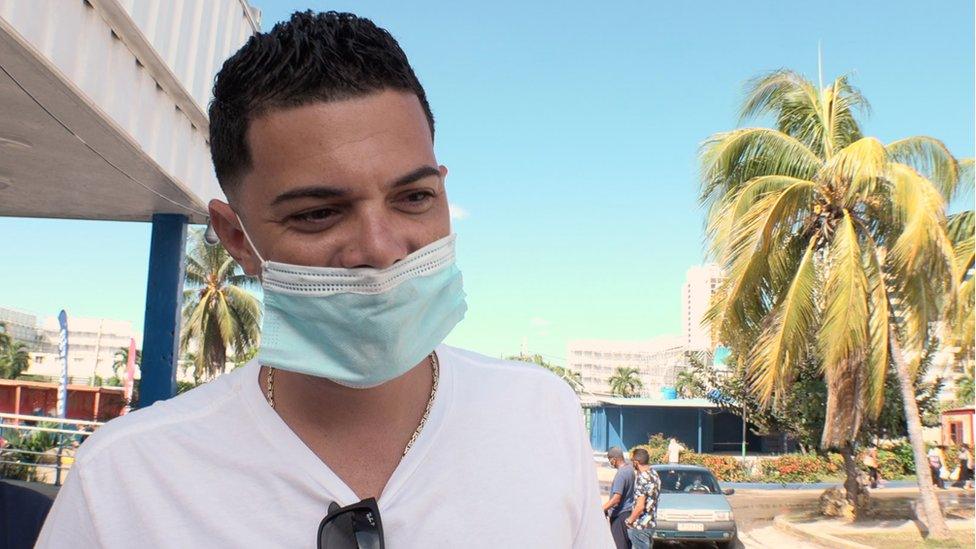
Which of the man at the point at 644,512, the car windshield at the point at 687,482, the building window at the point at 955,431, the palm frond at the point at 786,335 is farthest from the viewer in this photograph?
the building window at the point at 955,431

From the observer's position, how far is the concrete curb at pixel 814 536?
13469mm

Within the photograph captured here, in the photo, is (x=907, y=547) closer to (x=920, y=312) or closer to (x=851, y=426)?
(x=851, y=426)

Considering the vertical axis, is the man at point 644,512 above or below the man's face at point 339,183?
below

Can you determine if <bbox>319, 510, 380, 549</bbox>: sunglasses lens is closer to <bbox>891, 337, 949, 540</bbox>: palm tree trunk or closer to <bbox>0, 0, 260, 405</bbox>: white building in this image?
<bbox>0, 0, 260, 405</bbox>: white building

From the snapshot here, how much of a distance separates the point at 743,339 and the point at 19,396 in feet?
119

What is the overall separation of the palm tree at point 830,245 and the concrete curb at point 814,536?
151 cm

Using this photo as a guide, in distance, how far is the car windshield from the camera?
13.6 metres

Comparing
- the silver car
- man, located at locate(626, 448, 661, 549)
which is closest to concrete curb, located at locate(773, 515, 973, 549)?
the silver car

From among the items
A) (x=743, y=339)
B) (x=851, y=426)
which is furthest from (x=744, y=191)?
(x=851, y=426)

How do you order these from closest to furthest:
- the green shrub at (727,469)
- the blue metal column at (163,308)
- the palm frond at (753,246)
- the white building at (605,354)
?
the blue metal column at (163,308)
the palm frond at (753,246)
the green shrub at (727,469)
the white building at (605,354)

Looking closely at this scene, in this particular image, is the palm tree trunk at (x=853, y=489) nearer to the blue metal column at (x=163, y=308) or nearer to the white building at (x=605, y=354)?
the blue metal column at (x=163, y=308)

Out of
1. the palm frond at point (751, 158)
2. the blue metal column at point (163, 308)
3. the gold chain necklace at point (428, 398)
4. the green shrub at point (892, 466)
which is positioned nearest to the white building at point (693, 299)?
the green shrub at point (892, 466)

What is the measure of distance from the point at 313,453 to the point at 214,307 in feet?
101

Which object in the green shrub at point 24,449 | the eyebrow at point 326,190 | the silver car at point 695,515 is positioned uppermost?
the eyebrow at point 326,190
